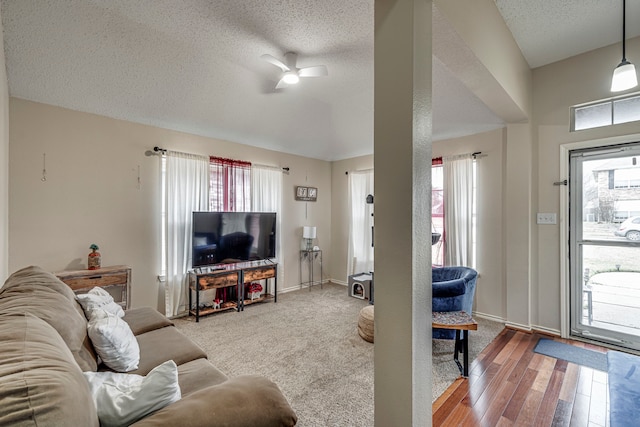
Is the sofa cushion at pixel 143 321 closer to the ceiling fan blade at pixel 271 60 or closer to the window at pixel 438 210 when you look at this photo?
the ceiling fan blade at pixel 271 60

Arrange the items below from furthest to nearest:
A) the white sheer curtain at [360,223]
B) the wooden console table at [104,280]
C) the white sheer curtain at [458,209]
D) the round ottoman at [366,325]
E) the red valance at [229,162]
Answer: the white sheer curtain at [360,223] < the red valance at [229,162] < the white sheer curtain at [458,209] < the round ottoman at [366,325] < the wooden console table at [104,280]

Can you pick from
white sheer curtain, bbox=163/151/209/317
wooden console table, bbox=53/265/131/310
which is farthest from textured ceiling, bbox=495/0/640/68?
wooden console table, bbox=53/265/131/310

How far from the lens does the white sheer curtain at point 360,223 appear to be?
17.1 ft

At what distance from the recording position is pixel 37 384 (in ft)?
2.17

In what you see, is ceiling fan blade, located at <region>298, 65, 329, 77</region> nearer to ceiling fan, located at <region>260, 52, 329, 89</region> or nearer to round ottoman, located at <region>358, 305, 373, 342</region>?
ceiling fan, located at <region>260, 52, 329, 89</region>

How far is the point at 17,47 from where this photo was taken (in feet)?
7.52

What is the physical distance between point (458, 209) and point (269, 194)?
3.04 m

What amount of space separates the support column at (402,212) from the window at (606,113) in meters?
2.88

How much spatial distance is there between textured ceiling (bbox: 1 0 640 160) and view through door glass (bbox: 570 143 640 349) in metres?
1.14

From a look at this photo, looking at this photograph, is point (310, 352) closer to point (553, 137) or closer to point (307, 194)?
point (307, 194)

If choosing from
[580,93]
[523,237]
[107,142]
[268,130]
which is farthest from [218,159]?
[580,93]

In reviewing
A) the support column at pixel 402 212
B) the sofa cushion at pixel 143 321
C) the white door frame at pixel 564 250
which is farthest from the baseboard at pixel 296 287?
the support column at pixel 402 212

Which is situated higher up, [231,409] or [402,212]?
[402,212]

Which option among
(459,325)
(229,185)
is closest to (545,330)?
(459,325)
